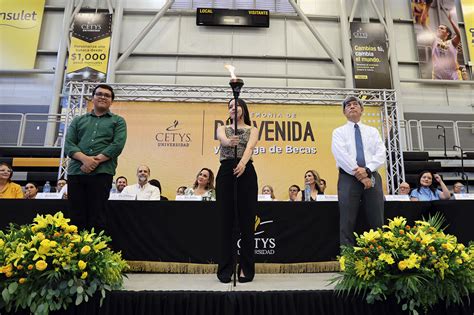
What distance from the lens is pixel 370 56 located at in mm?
9500

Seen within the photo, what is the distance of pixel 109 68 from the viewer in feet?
29.7

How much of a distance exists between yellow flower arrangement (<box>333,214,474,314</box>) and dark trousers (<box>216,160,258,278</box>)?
0.66 metres

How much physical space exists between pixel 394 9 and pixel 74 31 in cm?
957

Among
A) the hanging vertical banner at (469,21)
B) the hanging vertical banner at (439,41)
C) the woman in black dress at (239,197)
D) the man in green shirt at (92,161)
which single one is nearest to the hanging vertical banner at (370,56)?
the hanging vertical banner at (439,41)

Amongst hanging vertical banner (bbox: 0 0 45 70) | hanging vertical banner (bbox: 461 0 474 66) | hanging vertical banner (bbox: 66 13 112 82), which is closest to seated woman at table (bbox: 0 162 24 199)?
hanging vertical banner (bbox: 66 13 112 82)

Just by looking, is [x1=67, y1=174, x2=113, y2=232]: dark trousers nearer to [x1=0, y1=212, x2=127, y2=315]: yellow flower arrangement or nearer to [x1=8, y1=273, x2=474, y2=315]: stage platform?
[x1=0, y1=212, x2=127, y2=315]: yellow flower arrangement

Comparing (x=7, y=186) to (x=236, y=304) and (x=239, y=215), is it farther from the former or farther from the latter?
(x=236, y=304)

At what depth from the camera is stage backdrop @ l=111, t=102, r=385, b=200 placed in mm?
6869

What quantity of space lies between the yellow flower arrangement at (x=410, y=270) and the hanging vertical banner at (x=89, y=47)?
8829 mm

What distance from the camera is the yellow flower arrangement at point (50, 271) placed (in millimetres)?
1581

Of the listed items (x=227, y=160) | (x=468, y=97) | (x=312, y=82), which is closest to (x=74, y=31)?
(x=312, y=82)

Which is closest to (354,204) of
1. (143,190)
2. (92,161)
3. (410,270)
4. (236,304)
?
(410,270)

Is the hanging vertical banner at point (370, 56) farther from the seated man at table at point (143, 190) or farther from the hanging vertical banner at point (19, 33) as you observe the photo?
the hanging vertical banner at point (19, 33)

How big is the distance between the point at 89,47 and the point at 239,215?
874 cm
